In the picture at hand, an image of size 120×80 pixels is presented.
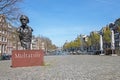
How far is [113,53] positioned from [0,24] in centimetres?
2948

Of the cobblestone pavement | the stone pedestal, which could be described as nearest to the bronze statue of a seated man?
the stone pedestal

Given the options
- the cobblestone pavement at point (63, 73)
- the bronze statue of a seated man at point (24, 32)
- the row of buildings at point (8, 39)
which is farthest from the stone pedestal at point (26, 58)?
the row of buildings at point (8, 39)

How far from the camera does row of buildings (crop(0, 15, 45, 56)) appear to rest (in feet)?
131

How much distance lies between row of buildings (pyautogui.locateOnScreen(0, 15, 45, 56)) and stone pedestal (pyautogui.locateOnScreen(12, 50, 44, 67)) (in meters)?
16.6

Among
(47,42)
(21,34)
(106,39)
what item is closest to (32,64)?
(21,34)

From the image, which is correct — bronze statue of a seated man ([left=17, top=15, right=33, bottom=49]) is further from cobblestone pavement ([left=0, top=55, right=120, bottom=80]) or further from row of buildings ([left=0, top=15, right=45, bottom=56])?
row of buildings ([left=0, top=15, right=45, bottom=56])

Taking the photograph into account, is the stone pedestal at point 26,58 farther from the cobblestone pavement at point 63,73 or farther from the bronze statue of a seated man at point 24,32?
the bronze statue of a seated man at point 24,32

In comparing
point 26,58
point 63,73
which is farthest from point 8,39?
point 63,73

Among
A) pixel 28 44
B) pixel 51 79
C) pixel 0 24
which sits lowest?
pixel 51 79

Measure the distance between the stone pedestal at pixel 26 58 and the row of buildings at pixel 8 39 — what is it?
16.6 metres

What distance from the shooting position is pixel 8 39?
75.2 meters

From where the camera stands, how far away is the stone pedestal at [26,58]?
2202 cm

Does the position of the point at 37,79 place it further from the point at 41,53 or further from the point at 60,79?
the point at 41,53

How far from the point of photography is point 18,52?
72.1 ft
